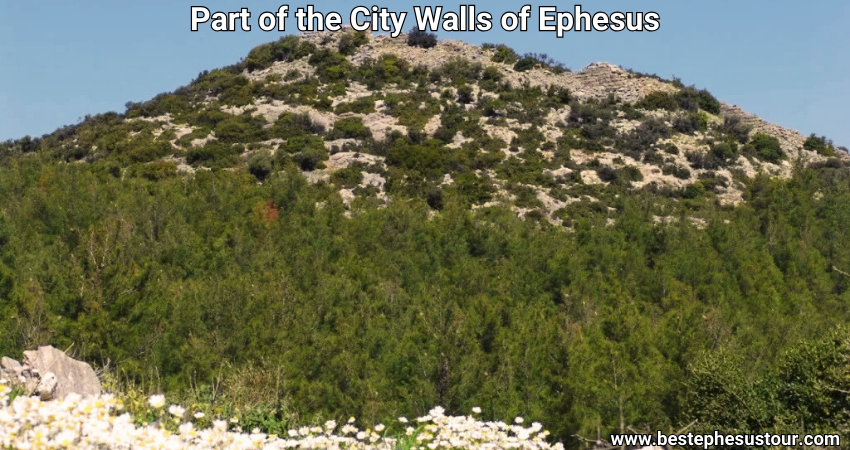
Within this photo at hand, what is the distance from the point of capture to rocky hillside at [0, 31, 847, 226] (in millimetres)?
49188

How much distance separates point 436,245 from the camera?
3262 cm

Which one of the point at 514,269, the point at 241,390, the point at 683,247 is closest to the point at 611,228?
the point at 683,247

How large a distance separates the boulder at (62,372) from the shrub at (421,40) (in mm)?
66377

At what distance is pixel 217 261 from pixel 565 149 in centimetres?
3315

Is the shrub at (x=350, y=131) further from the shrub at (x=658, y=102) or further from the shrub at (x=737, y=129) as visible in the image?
the shrub at (x=737, y=129)

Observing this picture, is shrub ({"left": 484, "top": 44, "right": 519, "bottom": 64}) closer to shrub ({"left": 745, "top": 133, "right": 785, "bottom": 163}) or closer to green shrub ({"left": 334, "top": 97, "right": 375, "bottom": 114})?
green shrub ({"left": 334, "top": 97, "right": 375, "bottom": 114})

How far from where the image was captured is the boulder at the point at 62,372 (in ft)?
21.6

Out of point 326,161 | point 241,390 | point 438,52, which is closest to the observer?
point 241,390

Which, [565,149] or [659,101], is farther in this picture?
[659,101]

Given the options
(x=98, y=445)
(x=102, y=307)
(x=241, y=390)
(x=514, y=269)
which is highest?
(x=98, y=445)

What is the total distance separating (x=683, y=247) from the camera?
3341 centimetres

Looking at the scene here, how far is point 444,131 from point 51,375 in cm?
4963

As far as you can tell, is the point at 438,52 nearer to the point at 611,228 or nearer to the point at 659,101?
the point at 659,101

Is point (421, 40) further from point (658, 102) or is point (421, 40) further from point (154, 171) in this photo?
point (154, 171)
